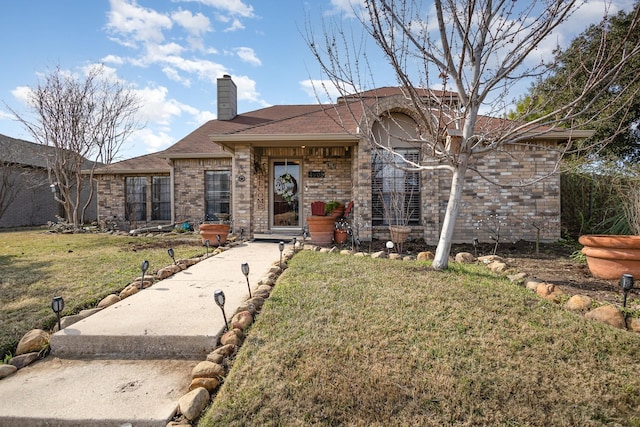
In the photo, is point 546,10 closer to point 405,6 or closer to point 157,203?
point 405,6

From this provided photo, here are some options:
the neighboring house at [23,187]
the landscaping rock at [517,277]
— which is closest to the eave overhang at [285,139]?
the landscaping rock at [517,277]

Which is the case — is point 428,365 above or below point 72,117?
below

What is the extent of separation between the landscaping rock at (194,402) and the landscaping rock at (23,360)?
1.55m

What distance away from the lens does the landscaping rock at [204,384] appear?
212 centimetres

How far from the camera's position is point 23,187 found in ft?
49.0

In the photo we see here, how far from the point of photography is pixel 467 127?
417 cm

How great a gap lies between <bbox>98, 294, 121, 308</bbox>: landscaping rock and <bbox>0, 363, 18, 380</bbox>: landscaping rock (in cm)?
111

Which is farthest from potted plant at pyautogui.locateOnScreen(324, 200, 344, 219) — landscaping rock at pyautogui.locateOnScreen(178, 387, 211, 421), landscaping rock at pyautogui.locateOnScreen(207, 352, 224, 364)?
landscaping rock at pyautogui.locateOnScreen(178, 387, 211, 421)

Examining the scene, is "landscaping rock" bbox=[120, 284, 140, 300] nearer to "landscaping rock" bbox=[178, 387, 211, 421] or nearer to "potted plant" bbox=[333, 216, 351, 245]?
"landscaping rock" bbox=[178, 387, 211, 421]

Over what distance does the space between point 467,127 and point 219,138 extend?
567 centimetres

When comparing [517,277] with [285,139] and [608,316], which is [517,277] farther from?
[285,139]

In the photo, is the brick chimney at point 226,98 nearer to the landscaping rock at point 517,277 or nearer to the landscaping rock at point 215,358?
the landscaping rock at point 517,277

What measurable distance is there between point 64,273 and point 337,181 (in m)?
6.42

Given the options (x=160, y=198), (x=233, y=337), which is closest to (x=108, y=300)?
(x=233, y=337)
